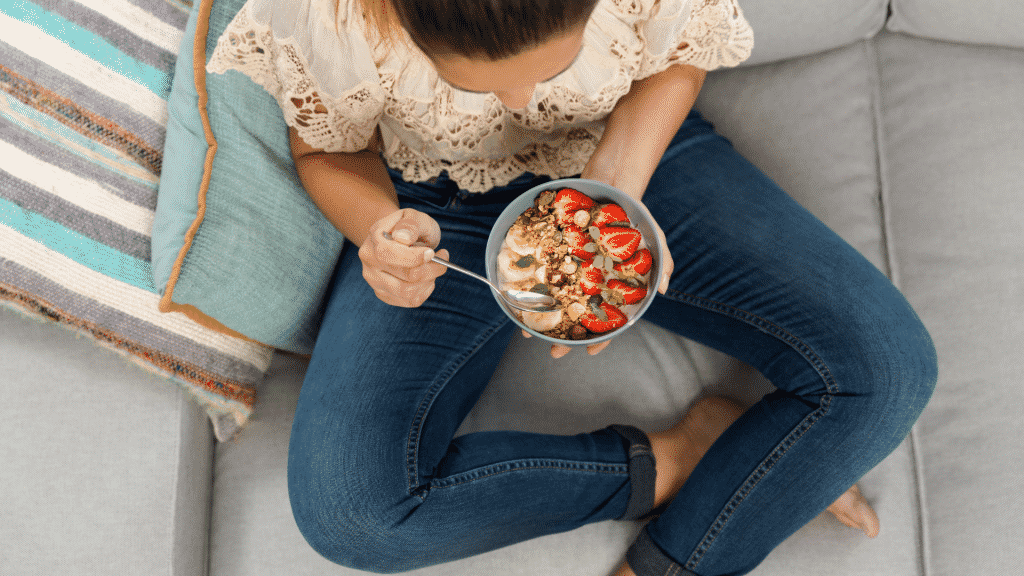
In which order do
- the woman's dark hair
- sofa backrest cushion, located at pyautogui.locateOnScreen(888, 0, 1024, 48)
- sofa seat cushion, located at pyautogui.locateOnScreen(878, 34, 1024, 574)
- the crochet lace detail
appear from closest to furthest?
1. the woman's dark hair
2. the crochet lace detail
3. sofa seat cushion, located at pyautogui.locateOnScreen(878, 34, 1024, 574)
4. sofa backrest cushion, located at pyautogui.locateOnScreen(888, 0, 1024, 48)

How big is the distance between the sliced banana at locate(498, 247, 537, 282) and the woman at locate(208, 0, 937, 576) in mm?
124

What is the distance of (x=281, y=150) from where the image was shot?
91 cm

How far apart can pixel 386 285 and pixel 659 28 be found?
1.49 ft

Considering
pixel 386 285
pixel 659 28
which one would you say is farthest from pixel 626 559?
pixel 659 28

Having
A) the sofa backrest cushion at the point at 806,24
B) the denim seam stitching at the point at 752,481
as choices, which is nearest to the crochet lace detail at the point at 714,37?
the sofa backrest cushion at the point at 806,24

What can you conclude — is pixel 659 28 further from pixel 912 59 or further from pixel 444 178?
pixel 912 59

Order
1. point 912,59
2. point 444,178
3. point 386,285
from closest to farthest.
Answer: point 386,285
point 444,178
point 912,59

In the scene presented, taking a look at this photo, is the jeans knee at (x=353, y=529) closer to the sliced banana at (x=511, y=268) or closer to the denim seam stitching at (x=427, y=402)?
the denim seam stitching at (x=427, y=402)

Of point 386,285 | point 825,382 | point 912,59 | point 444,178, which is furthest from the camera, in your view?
point 912,59

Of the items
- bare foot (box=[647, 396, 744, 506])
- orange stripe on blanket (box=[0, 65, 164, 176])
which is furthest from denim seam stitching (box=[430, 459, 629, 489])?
orange stripe on blanket (box=[0, 65, 164, 176])

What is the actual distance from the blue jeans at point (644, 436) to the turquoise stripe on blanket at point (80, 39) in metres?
0.43

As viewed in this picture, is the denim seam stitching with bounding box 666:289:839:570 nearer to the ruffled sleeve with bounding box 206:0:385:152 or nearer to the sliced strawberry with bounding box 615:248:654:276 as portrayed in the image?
the sliced strawberry with bounding box 615:248:654:276

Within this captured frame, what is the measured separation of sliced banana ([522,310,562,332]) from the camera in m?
0.67

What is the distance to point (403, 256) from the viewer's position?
0.65 meters
